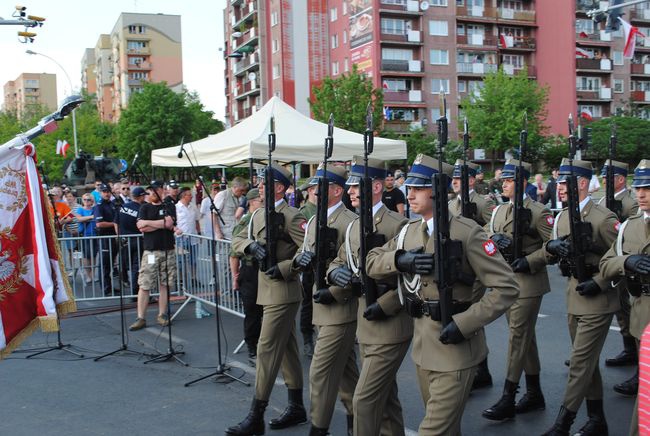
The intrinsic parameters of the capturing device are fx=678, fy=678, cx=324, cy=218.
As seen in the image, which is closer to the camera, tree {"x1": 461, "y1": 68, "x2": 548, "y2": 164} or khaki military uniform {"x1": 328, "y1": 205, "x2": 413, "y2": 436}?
khaki military uniform {"x1": 328, "y1": 205, "x2": 413, "y2": 436}

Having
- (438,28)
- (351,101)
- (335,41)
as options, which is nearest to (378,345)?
(351,101)

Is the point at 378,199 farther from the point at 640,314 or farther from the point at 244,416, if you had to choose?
the point at 244,416

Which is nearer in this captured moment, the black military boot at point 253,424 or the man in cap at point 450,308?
the man in cap at point 450,308

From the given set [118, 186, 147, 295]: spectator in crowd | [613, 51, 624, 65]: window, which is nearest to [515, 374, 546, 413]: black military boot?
[118, 186, 147, 295]: spectator in crowd

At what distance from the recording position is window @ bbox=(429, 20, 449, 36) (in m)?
53.8

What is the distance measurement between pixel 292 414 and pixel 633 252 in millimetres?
3145

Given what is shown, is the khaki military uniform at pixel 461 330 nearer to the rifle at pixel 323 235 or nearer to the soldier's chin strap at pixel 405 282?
the soldier's chin strap at pixel 405 282

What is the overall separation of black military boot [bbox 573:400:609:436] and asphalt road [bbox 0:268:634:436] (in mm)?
200

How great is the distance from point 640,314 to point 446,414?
75.2 inches

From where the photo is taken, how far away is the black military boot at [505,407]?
5922mm

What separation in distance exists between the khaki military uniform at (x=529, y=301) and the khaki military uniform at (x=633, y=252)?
1036 mm

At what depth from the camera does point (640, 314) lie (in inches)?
193

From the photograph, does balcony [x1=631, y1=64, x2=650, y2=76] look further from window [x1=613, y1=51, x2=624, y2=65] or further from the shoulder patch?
the shoulder patch

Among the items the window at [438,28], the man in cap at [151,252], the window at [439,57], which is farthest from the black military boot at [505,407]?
the window at [438,28]
